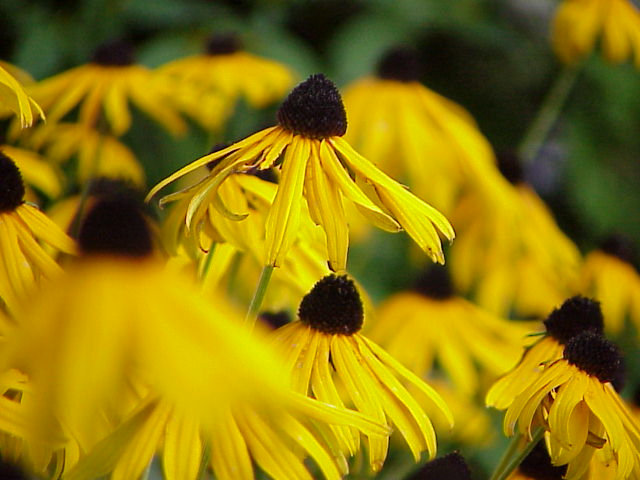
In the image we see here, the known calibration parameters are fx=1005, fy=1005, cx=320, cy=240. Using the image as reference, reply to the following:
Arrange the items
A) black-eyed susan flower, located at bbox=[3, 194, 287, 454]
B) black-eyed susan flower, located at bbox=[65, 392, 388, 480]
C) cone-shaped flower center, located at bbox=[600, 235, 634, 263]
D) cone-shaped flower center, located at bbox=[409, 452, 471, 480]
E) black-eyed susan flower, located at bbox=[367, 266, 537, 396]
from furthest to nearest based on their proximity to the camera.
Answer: cone-shaped flower center, located at bbox=[600, 235, 634, 263] → black-eyed susan flower, located at bbox=[367, 266, 537, 396] → cone-shaped flower center, located at bbox=[409, 452, 471, 480] → black-eyed susan flower, located at bbox=[65, 392, 388, 480] → black-eyed susan flower, located at bbox=[3, 194, 287, 454]

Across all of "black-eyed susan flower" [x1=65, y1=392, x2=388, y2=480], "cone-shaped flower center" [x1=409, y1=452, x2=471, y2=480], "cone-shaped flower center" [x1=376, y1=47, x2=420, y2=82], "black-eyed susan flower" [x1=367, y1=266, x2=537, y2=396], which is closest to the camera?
"black-eyed susan flower" [x1=65, y1=392, x2=388, y2=480]

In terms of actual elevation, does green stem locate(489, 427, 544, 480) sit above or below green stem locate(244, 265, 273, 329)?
below

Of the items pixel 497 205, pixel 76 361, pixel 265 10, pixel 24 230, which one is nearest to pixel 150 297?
pixel 76 361

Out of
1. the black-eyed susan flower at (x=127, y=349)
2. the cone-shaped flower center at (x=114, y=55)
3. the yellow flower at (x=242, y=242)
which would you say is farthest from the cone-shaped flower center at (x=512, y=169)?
the black-eyed susan flower at (x=127, y=349)

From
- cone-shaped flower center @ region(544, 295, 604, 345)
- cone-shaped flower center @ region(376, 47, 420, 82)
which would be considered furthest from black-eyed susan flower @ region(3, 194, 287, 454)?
cone-shaped flower center @ region(376, 47, 420, 82)

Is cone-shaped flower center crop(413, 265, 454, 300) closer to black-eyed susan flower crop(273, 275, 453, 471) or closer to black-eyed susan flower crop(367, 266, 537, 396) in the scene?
black-eyed susan flower crop(367, 266, 537, 396)

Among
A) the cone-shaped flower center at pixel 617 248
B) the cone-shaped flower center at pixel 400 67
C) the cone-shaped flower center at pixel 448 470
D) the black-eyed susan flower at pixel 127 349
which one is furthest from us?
the cone-shaped flower center at pixel 400 67

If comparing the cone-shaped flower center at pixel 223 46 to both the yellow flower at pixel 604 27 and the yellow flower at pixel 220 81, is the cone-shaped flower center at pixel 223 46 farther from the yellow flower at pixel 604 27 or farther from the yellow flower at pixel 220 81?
the yellow flower at pixel 604 27
